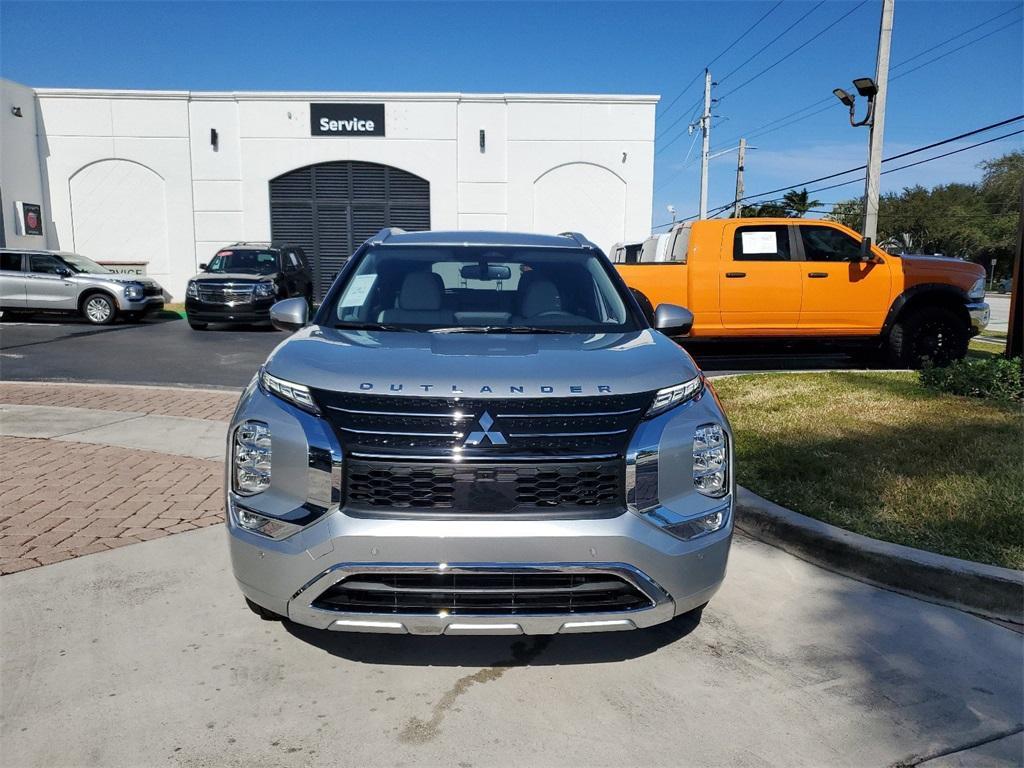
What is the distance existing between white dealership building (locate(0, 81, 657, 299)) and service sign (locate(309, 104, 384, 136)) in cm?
3

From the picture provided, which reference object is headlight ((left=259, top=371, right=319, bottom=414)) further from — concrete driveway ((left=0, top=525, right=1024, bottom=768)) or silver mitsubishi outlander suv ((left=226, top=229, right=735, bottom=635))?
concrete driveway ((left=0, top=525, right=1024, bottom=768))

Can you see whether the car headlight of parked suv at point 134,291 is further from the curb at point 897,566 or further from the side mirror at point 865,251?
the curb at point 897,566

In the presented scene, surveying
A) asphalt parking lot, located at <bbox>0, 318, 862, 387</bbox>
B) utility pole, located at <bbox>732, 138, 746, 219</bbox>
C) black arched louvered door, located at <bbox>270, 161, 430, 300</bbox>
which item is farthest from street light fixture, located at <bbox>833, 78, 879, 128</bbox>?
utility pole, located at <bbox>732, 138, 746, 219</bbox>

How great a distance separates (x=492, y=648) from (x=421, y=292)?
1.90 meters

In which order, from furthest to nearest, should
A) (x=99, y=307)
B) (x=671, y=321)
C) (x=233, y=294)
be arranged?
(x=99, y=307)
(x=233, y=294)
(x=671, y=321)

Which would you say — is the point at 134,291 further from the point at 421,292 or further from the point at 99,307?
the point at 421,292

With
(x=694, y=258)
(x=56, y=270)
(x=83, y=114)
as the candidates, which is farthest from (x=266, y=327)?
(x=83, y=114)

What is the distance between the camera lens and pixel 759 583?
376 cm

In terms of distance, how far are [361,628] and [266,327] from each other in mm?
14131

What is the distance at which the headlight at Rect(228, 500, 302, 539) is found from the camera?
→ 2549 mm

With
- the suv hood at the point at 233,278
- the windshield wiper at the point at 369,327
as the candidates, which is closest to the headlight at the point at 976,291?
the windshield wiper at the point at 369,327

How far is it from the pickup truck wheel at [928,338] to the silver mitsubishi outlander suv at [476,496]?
819 cm

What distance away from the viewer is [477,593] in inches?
98.3

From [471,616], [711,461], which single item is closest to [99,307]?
[471,616]
